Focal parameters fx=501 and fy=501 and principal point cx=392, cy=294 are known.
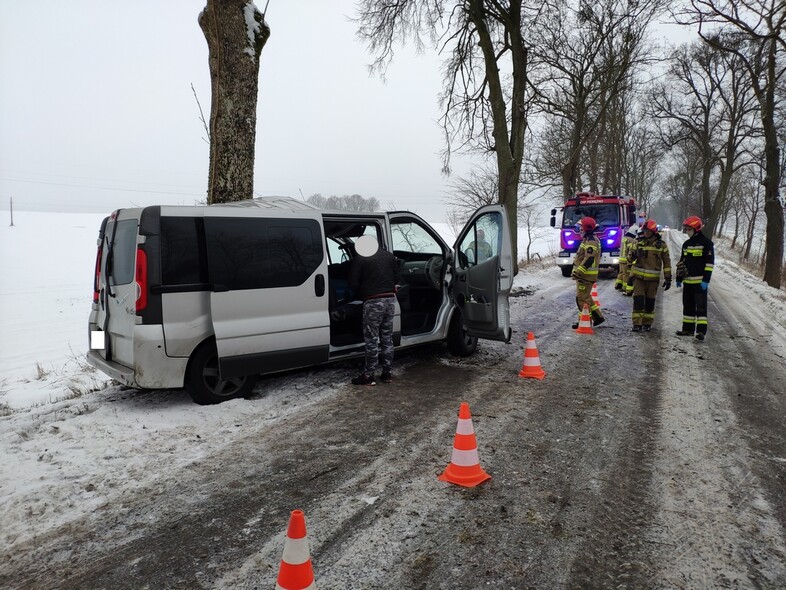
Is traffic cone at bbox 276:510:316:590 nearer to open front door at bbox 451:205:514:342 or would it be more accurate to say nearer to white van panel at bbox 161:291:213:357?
white van panel at bbox 161:291:213:357

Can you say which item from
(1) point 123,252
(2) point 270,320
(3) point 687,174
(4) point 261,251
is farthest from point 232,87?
(3) point 687,174

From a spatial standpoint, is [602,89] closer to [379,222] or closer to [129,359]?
[379,222]

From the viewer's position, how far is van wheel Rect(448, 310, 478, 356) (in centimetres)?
667

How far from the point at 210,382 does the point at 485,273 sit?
3288 millimetres

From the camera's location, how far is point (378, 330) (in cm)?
554

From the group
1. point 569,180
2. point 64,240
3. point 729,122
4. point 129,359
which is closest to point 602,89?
point 569,180

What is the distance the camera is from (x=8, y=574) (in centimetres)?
244

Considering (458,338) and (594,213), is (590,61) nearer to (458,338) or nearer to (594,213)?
(594,213)

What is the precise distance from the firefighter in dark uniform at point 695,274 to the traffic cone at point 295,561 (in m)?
7.73

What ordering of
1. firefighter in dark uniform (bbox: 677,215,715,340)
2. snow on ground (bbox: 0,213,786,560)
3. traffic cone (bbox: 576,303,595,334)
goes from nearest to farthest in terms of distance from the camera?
snow on ground (bbox: 0,213,786,560) < firefighter in dark uniform (bbox: 677,215,715,340) < traffic cone (bbox: 576,303,595,334)

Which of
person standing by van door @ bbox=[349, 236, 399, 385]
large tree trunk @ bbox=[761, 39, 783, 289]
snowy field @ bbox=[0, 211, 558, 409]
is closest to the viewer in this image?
person standing by van door @ bbox=[349, 236, 399, 385]

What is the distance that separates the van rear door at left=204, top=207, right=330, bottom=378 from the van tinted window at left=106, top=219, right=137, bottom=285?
62cm

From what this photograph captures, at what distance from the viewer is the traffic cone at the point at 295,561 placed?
199cm

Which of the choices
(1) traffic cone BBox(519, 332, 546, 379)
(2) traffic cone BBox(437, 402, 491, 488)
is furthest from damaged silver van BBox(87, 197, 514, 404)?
(2) traffic cone BBox(437, 402, 491, 488)
